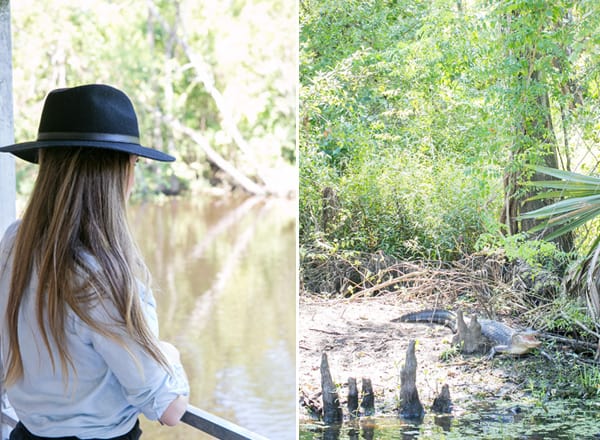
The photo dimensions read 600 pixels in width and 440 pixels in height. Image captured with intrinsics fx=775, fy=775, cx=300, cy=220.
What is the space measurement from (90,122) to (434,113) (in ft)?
5.21

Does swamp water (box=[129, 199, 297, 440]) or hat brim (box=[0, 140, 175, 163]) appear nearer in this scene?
hat brim (box=[0, 140, 175, 163])

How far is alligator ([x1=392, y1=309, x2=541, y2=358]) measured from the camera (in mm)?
2498

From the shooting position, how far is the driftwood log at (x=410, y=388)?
2611 mm

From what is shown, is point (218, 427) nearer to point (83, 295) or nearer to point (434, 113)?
point (83, 295)

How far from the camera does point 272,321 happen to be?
1297cm

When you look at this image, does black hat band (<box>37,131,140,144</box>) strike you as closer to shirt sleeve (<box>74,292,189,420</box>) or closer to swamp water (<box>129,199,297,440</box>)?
shirt sleeve (<box>74,292,189,420</box>)

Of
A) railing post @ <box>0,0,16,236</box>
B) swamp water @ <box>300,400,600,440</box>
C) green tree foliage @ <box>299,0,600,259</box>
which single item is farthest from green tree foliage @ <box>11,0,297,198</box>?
railing post @ <box>0,0,16,236</box>

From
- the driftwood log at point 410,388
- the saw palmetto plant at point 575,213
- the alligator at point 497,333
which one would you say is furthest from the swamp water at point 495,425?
the saw palmetto plant at point 575,213

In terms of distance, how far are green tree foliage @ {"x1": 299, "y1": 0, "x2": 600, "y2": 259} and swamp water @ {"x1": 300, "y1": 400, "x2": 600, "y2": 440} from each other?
54 centimetres

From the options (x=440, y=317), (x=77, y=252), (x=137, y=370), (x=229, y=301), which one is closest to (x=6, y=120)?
(x=77, y=252)

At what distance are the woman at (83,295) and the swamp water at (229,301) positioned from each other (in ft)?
26.1

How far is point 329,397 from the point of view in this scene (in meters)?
2.73

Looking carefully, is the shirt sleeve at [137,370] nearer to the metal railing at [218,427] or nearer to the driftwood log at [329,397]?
the metal railing at [218,427]

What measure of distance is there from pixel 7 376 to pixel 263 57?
1544 cm
